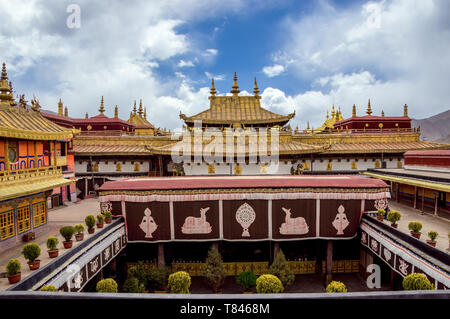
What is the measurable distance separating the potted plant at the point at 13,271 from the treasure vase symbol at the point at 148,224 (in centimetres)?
653

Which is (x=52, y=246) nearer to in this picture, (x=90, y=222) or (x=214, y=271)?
(x=90, y=222)

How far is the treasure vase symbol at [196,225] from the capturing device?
14.0 meters

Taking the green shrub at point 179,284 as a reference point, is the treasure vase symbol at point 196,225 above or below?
above

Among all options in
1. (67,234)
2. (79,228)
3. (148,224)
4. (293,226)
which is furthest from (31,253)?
(293,226)

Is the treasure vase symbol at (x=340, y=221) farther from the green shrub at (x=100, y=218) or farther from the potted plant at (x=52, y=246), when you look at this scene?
the potted plant at (x=52, y=246)

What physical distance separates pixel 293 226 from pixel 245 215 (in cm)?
276

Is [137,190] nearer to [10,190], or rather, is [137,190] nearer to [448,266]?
[10,190]

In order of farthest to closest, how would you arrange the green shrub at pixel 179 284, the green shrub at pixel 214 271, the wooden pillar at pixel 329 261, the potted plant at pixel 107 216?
the wooden pillar at pixel 329 261, the green shrub at pixel 214 271, the potted plant at pixel 107 216, the green shrub at pixel 179 284

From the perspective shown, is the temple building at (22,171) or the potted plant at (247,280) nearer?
the temple building at (22,171)

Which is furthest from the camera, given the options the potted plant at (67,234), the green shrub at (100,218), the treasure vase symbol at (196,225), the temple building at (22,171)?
the treasure vase symbol at (196,225)

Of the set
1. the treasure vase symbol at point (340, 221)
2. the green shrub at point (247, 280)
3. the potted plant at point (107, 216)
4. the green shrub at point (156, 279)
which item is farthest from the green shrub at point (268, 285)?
the potted plant at point (107, 216)

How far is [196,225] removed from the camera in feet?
46.0

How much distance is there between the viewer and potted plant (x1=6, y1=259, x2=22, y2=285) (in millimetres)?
7443

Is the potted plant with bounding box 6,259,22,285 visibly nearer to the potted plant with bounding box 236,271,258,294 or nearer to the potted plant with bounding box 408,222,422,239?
the potted plant with bounding box 236,271,258,294
